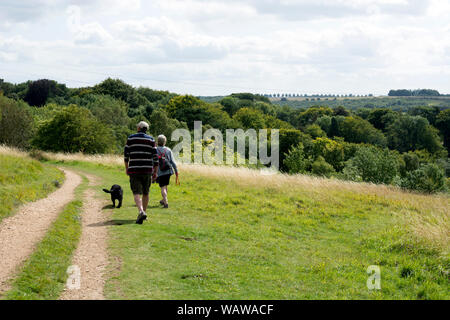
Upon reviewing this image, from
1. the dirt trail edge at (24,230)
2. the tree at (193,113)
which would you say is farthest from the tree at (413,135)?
the dirt trail edge at (24,230)

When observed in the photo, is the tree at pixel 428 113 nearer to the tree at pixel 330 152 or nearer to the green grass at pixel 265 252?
the tree at pixel 330 152

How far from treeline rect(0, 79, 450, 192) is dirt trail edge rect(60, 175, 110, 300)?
29.6m

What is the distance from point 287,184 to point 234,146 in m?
60.6

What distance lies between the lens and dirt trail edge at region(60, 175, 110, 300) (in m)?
6.03

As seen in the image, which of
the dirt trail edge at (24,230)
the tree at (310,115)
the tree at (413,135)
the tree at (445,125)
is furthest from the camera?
the tree at (310,115)

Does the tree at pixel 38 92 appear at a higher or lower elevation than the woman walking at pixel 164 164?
higher

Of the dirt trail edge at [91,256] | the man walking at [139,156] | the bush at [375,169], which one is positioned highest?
the man walking at [139,156]

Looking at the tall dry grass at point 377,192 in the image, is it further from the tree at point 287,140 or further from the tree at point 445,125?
the tree at point 445,125

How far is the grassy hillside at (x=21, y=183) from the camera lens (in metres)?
11.8

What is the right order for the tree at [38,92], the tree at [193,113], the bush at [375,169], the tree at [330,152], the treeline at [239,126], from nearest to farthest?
the bush at [375,169], the treeline at [239,126], the tree at [330,152], the tree at [193,113], the tree at [38,92]

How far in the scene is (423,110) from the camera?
127 m

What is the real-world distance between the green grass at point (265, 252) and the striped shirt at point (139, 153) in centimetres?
153

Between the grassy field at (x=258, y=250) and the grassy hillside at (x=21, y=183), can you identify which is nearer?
the grassy field at (x=258, y=250)

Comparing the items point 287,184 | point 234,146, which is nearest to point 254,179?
point 287,184
